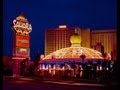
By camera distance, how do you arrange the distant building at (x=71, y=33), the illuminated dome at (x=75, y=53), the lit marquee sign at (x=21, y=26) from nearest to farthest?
the lit marquee sign at (x=21, y=26)
the illuminated dome at (x=75, y=53)
the distant building at (x=71, y=33)

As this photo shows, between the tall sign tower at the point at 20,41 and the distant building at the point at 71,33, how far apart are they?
59.5 ft

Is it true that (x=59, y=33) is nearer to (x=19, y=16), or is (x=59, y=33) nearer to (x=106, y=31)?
(x=106, y=31)

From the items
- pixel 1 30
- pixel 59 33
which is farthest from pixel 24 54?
pixel 59 33

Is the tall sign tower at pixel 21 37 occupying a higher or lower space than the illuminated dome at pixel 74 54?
higher

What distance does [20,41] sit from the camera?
1886cm

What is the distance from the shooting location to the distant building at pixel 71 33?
129 ft

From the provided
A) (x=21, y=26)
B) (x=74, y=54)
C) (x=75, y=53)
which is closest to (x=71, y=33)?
(x=75, y=53)

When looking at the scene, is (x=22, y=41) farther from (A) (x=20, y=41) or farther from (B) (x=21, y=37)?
(B) (x=21, y=37)

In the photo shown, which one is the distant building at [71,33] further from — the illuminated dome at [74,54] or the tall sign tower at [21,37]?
the tall sign tower at [21,37]

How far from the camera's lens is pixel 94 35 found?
45.3m

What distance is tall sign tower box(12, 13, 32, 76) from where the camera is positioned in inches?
724

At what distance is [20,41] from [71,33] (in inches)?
774

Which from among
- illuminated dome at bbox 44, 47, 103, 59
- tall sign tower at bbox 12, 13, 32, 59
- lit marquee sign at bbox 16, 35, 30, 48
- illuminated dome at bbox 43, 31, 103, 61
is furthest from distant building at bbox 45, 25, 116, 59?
lit marquee sign at bbox 16, 35, 30, 48

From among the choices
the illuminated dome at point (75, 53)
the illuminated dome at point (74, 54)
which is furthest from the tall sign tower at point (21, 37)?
the illuminated dome at point (74, 54)
